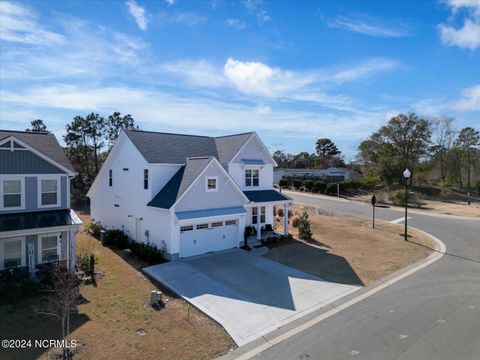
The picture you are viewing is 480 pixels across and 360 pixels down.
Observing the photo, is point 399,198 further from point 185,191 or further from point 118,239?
point 118,239

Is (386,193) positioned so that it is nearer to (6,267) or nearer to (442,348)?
(442,348)

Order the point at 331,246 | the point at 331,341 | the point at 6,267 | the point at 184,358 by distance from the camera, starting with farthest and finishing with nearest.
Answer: the point at 331,246, the point at 6,267, the point at 331,341, the point at 184,358

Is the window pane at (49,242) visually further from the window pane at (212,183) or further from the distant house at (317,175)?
the distant house at (317,175)

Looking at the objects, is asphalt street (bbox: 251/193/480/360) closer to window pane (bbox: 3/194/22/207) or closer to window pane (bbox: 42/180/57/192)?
window pane (bbox: 42/180/57/192)

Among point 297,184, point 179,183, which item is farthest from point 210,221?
point 297,184

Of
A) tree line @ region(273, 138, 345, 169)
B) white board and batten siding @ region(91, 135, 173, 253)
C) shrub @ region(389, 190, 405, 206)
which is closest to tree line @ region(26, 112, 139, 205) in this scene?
white board and batten siding @ region(91, 135, 173, 253)

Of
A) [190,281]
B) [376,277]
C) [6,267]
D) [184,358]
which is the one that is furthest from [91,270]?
[376,277]

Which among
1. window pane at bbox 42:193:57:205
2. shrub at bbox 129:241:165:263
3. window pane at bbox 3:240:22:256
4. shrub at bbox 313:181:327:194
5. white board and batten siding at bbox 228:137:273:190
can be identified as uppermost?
white board and batten siding at bbox 228:137:273:190
